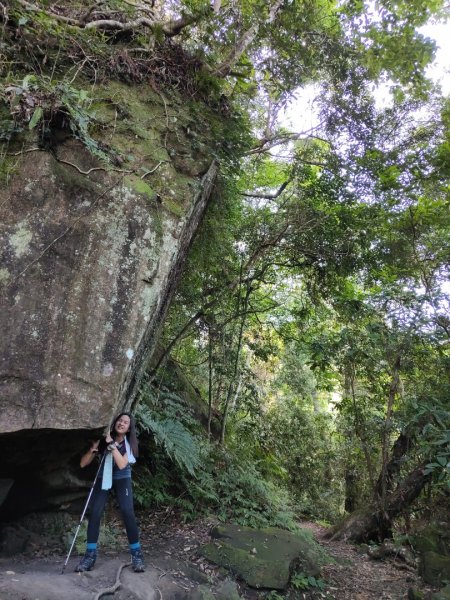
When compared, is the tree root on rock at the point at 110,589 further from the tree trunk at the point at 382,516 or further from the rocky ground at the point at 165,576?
the tree trunk at the point at 382,516

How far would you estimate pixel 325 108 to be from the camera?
898 cm

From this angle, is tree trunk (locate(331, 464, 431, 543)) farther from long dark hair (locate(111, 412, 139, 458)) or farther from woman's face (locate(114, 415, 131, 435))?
woman's face (locate(114, 415, 131, 435))

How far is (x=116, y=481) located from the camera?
451 centimetres

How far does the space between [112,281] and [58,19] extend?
12.7 feet

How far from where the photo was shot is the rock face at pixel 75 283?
3928 millimetres

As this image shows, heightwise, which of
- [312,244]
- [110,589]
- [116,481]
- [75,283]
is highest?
[312,244]

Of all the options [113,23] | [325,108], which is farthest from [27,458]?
[325,108]

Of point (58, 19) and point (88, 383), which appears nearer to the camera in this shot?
point (88, 383)

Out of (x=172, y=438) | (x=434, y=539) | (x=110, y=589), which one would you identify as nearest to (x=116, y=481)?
(x=110, y=589)

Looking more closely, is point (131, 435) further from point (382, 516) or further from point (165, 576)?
point (382, 516)

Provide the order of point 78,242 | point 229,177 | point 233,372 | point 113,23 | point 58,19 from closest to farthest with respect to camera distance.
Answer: point 78,242
point 58,19
point 113,23
point 229,177
point 233,372

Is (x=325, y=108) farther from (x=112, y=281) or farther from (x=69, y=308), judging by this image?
(x=69, y=308)

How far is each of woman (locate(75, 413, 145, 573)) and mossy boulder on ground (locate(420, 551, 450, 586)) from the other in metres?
4.36

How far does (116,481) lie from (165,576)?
123 centimetres
